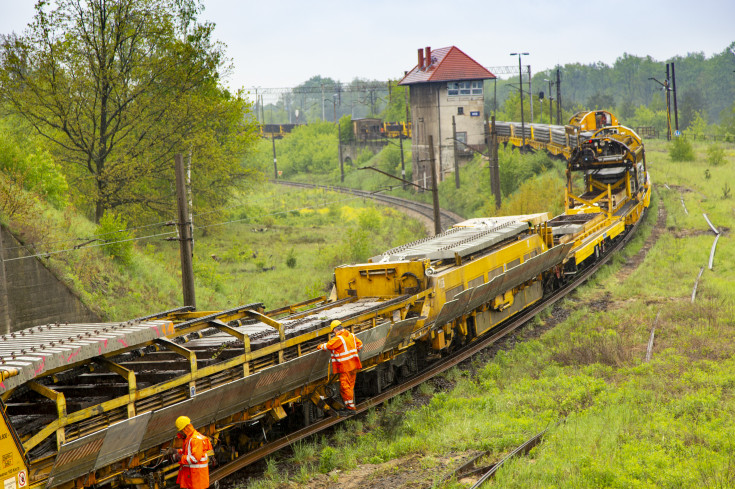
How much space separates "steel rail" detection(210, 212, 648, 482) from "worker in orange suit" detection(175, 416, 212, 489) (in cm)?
149

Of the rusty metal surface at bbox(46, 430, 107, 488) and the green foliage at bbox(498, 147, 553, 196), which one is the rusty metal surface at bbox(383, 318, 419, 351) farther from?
the green foliage at bbox(498, 147, 553, 196)

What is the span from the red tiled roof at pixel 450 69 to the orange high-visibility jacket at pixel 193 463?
53058 mm

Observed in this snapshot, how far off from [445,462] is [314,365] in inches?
105

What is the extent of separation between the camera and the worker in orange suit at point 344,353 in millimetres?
10930

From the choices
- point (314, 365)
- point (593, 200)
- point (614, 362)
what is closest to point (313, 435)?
point (314, 365)

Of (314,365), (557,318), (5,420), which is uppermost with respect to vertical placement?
(5,420)

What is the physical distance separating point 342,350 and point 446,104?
50605 mm

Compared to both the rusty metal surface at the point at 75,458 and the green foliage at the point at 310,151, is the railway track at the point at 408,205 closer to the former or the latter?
the green foliage at the point at 310,151

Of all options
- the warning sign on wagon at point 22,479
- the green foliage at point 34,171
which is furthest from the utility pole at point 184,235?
the warning sign on wagon at point 22,479

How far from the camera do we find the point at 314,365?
1085 centimetres

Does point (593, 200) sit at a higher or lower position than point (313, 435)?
higher

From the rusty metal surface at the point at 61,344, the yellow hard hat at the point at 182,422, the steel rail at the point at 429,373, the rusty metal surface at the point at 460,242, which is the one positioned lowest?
the steel rail at the point at 429,373

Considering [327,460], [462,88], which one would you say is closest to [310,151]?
[462,88]

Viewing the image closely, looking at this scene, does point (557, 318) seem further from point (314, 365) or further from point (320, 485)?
point (320, 485)
